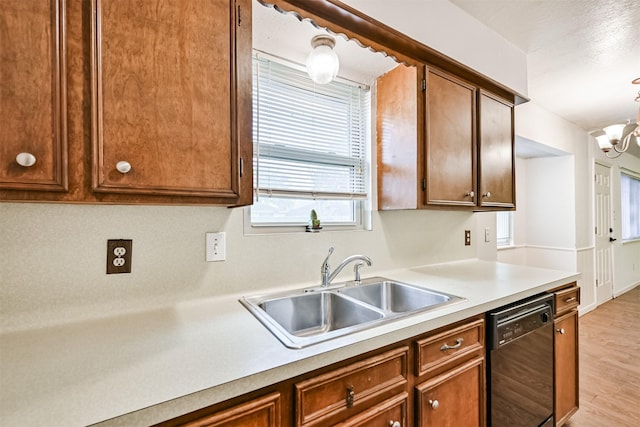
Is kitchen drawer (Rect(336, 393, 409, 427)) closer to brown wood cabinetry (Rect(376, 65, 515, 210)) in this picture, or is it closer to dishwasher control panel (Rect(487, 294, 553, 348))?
dishwasher control panel (Rect(487, 294, 553, 348))

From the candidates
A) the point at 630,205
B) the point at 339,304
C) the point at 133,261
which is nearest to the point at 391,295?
the point at 339,304

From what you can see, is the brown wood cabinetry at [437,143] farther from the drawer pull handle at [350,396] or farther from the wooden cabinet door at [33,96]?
the wooden cabinet door at [33,96]

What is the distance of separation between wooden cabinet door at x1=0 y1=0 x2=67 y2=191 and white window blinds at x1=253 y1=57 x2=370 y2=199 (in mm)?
823

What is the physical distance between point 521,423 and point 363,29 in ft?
6.36

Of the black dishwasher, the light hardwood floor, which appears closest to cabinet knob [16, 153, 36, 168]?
the black dishwasher

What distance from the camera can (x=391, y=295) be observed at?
5.30 feet

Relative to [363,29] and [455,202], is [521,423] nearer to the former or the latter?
[455,202]

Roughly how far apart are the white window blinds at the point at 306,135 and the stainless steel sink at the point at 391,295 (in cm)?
53

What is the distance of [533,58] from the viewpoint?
225 cm

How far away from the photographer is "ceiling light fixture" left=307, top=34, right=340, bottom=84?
1.42 meters

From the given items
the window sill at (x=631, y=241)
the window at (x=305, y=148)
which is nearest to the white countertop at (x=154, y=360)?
the window at (x=305, y=148)

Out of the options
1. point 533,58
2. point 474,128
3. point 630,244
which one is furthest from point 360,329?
point 630,244

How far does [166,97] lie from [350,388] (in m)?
1.02

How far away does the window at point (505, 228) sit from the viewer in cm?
400
